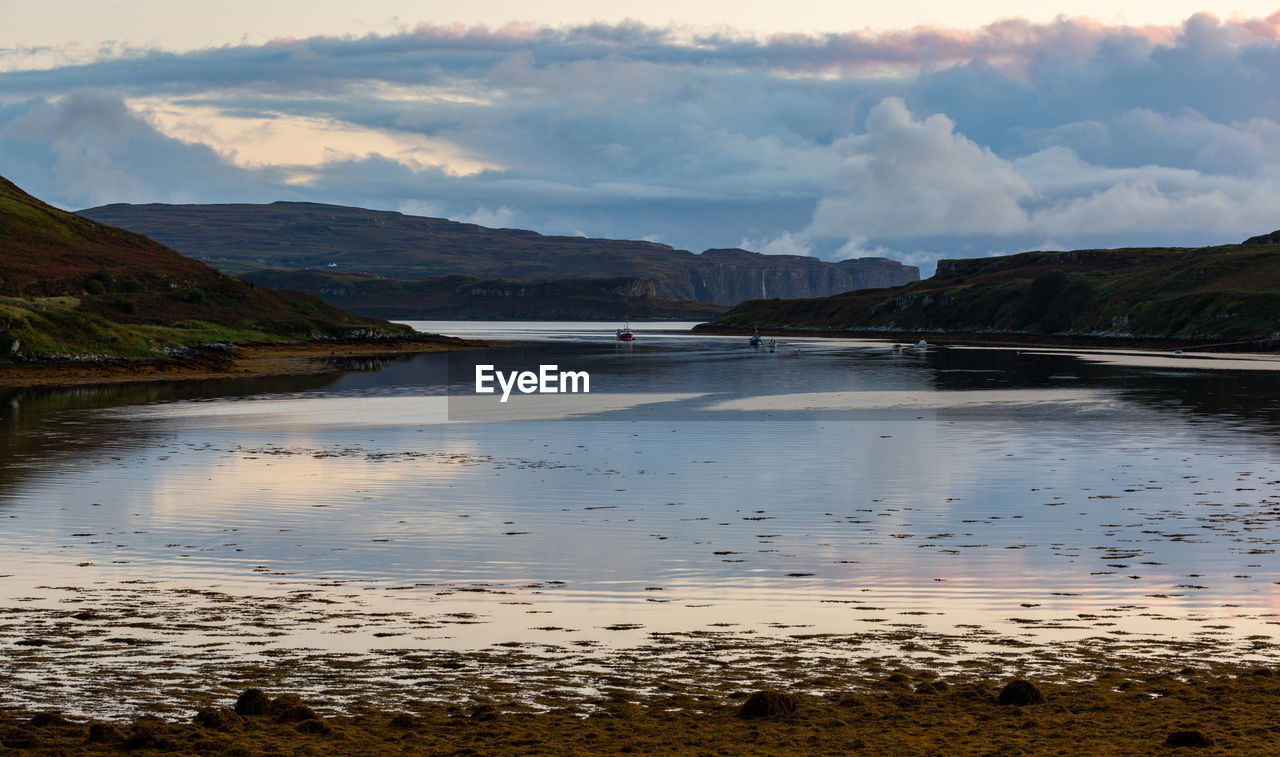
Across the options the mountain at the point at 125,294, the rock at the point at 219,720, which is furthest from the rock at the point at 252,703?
the mountain at the point at 125,294

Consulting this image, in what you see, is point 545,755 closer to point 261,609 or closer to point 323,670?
point 323,670

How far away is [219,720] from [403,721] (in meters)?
1.88

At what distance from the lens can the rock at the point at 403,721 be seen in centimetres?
1257

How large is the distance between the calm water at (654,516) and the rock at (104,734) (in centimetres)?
473

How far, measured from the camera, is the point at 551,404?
71.2 metres

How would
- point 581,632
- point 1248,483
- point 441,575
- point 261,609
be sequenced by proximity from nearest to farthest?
point 581,632, point 261,609, point 441,575, point 1248,483

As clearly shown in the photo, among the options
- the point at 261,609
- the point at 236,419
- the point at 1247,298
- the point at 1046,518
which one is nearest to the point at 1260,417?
the point at 1046,518

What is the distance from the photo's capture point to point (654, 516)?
29.4m

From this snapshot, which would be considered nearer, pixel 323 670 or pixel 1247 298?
pixel 323 670

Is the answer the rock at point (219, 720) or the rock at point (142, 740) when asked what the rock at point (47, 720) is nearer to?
the rock at point (142, 740)

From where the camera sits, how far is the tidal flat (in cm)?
1282

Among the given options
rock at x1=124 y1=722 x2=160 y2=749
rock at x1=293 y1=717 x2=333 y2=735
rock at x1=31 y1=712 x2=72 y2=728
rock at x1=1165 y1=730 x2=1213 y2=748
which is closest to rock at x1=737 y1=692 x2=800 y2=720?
rock at x1=1165 y1=730 x2=1213 y2=748

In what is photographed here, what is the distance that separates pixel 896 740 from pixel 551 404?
59.6m

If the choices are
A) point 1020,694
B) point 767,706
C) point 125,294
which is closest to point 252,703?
point 767,706
